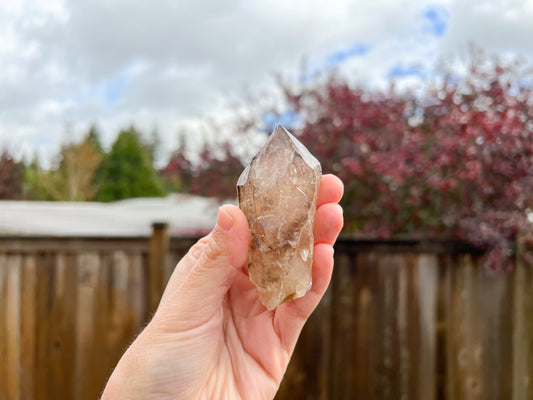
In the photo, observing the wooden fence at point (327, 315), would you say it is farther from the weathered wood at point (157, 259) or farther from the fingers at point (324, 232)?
the fingers at point (324, 232)

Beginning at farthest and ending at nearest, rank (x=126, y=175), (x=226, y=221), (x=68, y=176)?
(x=126, y=175)
(x=68, y=176)
(x=226, y=221)

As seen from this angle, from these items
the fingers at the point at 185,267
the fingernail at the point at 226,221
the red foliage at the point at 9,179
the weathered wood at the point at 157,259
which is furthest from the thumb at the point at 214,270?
the red foliage at the point at 9,179

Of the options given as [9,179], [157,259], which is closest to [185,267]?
[157,259]

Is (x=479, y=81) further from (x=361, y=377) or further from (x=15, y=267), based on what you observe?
(x=15, y=267)

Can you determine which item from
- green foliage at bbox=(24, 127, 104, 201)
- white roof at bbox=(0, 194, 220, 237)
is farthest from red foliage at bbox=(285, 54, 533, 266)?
green foliage at bbox=(24, 127, 104, 201)

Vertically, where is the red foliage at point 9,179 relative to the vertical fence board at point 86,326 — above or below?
above

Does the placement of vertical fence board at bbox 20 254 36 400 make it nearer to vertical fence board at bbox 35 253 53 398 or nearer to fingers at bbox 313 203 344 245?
vertical fence board at bbox 35 253 53 398

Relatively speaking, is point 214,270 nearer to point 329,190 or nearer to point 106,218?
point 329,190
